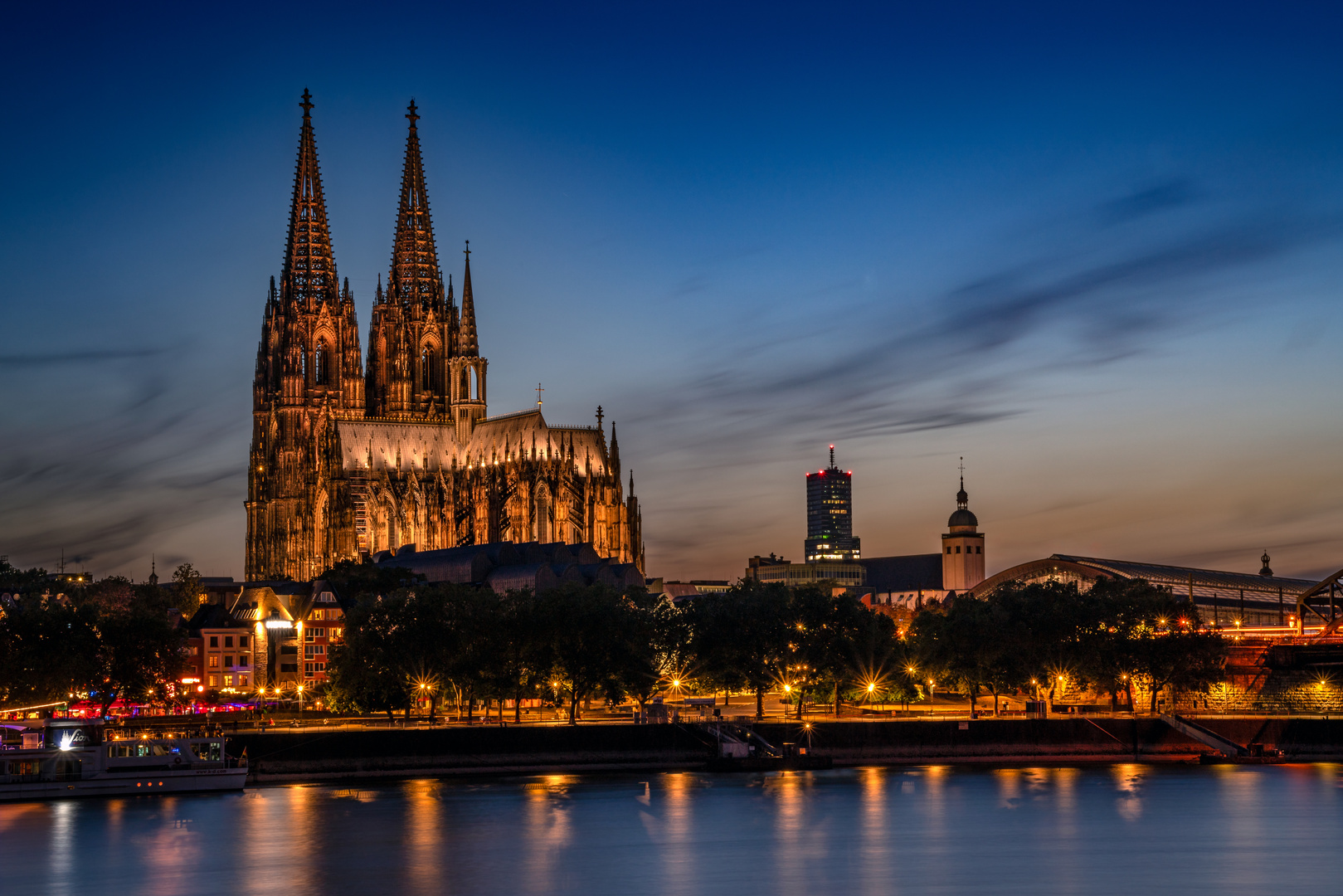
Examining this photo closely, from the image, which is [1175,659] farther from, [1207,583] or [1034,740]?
[1207,583]

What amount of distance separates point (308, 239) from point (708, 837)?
460ft

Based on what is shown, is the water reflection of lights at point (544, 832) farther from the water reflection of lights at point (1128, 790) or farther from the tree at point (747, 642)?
the water reflection of lights at point (1128, 790)

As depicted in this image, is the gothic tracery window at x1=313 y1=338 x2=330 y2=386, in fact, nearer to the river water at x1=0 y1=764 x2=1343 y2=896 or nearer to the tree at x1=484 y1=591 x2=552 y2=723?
the tree at x1=484 y1=591 x2=552 y2=723

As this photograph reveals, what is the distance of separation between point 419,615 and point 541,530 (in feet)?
197

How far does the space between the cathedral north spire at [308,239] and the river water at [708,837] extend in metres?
117

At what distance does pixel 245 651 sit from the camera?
14762cm

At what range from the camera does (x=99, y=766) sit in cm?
8494

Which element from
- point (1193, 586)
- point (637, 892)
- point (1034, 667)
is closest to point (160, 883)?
point (637, 892)

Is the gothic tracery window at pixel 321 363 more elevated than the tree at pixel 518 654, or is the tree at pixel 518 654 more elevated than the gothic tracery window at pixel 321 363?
the gothic tracery window at pixel 321 363

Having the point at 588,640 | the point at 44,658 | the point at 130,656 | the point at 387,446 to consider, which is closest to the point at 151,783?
the point at 44,658

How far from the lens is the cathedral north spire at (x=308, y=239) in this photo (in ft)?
637

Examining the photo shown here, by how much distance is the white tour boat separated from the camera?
84.1 m

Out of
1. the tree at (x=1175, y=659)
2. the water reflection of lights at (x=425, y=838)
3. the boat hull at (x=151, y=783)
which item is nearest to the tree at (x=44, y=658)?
the boat hull at (x=151, y=783)

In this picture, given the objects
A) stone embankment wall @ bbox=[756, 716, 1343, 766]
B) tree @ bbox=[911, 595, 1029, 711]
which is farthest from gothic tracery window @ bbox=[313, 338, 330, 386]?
stone embankment wall @ bbox=[756, 716, 1343, 766]
